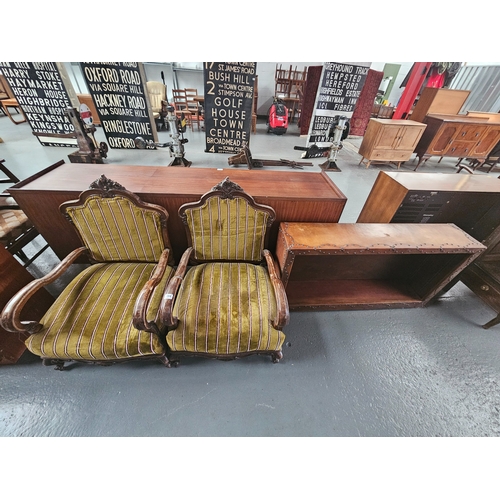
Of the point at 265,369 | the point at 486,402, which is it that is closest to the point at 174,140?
the point at 265,369

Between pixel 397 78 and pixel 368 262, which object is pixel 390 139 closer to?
pixel 368 262

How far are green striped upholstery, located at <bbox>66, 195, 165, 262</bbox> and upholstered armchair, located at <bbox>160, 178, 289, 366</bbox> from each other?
0.22m

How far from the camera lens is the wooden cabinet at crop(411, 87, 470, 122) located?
4209 millimetres

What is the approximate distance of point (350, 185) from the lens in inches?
143

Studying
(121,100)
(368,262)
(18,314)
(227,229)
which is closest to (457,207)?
(368,262)

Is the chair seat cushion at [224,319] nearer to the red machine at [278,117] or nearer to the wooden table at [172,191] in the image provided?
the wooden table at [172,191]

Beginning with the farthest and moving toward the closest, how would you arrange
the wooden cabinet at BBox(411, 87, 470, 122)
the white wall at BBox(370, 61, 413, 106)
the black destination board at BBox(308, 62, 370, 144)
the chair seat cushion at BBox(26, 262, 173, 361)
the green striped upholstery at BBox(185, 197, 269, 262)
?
the white wall at BBox(370, 61, 413, 106), the wooden cabinet at BBox(411, 87, 470, 122), the black destination board at BBox(308, 62, 370, 144), the green striped upholstery at BBox(185, 197, 269, 262), the chair seat cushion at BBox(26, 262, 173, 361)

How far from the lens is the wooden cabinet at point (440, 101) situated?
13.8 feet

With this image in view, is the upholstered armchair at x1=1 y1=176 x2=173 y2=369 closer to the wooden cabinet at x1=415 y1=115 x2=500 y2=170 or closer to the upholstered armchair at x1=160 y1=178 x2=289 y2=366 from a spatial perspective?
the upholstered armchair at x1=160 y1=178 x2=289 y2=366

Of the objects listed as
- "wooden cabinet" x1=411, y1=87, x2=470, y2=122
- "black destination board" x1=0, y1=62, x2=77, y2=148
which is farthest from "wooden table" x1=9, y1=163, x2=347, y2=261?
"wooden cabinet" x1=411, y1=87, x2=470, y2=122

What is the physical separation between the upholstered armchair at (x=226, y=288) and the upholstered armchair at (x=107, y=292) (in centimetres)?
12

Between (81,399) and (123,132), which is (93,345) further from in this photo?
(123,132)

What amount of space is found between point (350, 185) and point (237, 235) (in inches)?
119

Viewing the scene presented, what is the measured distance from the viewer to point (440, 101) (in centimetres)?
428
